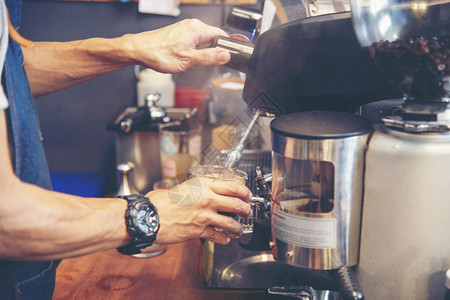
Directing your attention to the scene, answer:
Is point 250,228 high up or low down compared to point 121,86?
down

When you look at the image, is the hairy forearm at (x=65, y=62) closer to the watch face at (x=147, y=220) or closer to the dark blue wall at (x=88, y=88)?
the watch face at (x=147, y=220)

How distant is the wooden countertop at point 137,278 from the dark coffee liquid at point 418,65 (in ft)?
1.61

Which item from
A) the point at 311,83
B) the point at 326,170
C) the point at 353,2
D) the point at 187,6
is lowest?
the point at 326,170

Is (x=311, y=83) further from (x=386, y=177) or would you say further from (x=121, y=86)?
(x=121, y=86)

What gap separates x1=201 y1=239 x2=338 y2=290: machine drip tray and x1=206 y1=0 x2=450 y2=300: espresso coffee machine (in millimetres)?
151

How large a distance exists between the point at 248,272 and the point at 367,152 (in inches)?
17.7

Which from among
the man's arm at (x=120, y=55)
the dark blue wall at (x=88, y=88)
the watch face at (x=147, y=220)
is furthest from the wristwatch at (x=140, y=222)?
the dark blue wall at (x=88, y=88)

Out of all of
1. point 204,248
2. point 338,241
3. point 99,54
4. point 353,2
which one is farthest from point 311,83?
point 99,54

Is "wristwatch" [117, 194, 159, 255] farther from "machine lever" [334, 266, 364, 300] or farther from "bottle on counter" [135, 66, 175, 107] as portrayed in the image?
"bottle on counter" [135, 66, 175, 107]

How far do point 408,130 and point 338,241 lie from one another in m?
0.21

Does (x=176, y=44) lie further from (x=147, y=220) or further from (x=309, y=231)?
(x=309, y=231)

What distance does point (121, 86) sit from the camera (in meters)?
2.54

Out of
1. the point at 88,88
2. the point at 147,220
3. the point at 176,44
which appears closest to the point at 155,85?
the point at 88,88

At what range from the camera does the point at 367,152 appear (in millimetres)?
735
